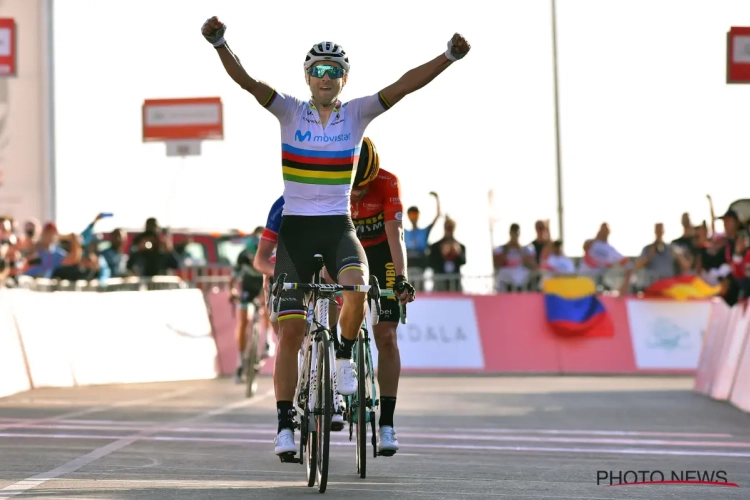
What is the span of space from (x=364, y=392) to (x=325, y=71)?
1760 millimetres

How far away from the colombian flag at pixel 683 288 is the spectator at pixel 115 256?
287 inches

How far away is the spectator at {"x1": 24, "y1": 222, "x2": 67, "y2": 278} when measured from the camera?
2295 centimetres

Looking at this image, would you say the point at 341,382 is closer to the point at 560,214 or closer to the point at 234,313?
the point at 234,313

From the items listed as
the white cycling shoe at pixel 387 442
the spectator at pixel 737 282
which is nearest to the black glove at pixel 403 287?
the white cycling shoe at pixel 387 442

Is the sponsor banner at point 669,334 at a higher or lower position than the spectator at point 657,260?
lower

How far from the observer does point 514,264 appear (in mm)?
26078

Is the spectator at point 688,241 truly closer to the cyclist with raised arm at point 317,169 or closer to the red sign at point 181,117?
the red sign at point 181,117

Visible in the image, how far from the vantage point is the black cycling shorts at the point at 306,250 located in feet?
31.9

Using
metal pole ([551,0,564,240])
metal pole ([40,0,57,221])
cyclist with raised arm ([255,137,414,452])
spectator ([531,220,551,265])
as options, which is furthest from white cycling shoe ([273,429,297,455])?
metal pole ([40,0,57,221])

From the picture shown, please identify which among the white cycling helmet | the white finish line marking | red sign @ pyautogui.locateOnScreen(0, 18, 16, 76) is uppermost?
red sign @ pyautogui.locateOnScreen(0, 18, 16, 76)

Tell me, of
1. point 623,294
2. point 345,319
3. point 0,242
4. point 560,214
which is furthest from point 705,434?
point 560,214

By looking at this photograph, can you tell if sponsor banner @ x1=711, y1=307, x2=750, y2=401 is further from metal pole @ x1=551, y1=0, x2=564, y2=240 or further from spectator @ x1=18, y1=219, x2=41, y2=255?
metal pole @ x1=551, y1=0, x2=564, y2=240

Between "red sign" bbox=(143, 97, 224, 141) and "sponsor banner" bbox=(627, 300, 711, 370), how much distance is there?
8.48m
